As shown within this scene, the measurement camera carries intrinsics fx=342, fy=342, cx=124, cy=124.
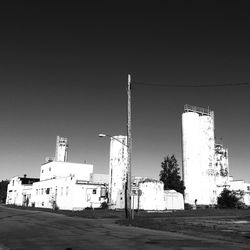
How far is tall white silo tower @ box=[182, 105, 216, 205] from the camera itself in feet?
226

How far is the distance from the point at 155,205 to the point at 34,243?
144ft

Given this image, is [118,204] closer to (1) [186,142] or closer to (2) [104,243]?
(1) [186,142]

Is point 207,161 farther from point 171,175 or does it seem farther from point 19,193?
point 19,193

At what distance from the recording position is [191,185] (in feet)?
228

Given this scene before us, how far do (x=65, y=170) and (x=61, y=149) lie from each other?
10670mm

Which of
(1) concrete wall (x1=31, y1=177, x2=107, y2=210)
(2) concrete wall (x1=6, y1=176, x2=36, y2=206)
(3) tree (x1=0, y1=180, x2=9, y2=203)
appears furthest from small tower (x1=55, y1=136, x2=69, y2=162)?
(3) tree (x1=0, y1=180, x2=9, y2=203)

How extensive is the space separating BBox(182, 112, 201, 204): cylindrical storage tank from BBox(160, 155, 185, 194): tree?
291 centimetres

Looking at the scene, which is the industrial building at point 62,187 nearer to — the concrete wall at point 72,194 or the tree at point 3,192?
the concrete wall at point 72,194

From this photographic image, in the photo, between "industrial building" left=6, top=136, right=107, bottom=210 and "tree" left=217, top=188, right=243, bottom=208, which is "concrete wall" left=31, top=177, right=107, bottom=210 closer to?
"industrial building" left=6, top=136, right=107, bottom=210

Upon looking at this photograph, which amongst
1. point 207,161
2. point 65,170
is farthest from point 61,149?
point 207,161

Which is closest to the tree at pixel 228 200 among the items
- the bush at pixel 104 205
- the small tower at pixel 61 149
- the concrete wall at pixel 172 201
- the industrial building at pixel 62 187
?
the concrete wall at pixel 172 201

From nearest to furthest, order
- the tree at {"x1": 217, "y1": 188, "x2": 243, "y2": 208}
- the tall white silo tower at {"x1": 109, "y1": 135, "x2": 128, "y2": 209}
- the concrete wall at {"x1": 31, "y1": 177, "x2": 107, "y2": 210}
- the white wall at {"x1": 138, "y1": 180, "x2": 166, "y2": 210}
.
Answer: the concrete wall at {"x1": 31, "y1": 177, "x2": 107, "y2": 210}, the white wall at {"x1": 138, "y1": 180, "x2": 166, "y2": 210}, the tall white silo tower at {"x1": 109, "y1": 135, "x2": 128, "y2": 209}, the tree at {"x1": 217, "y1": 188, "x2": 243, "y2": 208}

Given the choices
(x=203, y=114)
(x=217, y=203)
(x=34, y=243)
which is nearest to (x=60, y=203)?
(x=217, y=203)

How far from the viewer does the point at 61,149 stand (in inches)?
3155
